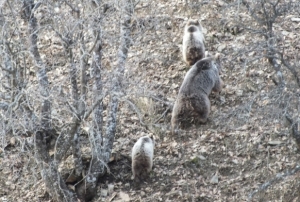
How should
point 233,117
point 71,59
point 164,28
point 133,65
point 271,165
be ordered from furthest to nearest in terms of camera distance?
point 164,28, point 133,65, point 233,117, point 271,165, point 71,59

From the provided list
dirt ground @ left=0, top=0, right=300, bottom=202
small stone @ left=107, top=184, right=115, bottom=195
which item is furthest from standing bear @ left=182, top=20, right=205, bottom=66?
small stone @ left=107, top=184, right=115, bottom=195

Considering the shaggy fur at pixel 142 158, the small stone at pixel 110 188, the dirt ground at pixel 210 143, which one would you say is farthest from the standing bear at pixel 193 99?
the small stone at pixel 110 188

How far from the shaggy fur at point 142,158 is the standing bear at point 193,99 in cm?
93

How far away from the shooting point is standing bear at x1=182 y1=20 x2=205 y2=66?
1189cm

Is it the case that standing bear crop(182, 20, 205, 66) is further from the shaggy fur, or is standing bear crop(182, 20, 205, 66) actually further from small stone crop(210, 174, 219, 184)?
small stone crop(210, 174, 219, 184)

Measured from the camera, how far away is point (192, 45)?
11875 mm

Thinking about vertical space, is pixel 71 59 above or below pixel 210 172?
above

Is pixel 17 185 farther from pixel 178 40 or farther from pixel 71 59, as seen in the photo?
pixel 178 40

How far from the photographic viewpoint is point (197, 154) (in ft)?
33.8

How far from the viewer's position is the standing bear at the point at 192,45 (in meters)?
11.9

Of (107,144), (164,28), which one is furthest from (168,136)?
(164,28)

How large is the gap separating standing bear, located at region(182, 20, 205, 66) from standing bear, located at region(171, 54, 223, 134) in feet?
2.39

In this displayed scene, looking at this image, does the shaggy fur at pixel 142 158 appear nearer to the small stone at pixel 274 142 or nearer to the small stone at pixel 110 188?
the small stone at pixel 110 188

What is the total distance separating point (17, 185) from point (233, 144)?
12.9 ft
